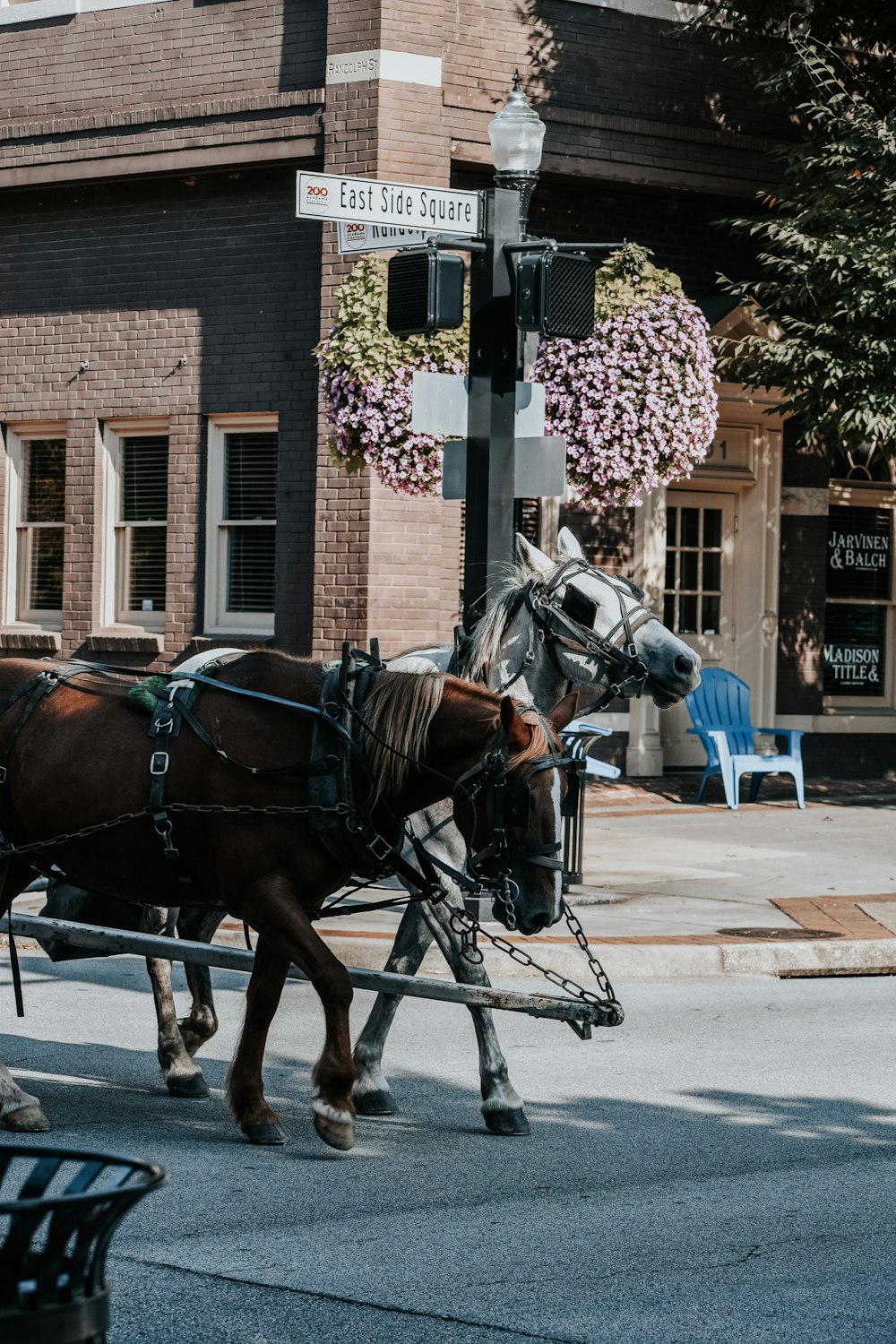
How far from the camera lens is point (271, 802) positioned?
580cm

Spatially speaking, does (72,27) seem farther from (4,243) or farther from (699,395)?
(699,395)

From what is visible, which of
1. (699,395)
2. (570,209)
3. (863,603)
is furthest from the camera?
(863,603)

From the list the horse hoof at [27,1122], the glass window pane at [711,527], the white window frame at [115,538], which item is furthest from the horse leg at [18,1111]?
the glass window pane at [711,527]

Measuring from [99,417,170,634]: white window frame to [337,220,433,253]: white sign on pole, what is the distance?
25.0 ft

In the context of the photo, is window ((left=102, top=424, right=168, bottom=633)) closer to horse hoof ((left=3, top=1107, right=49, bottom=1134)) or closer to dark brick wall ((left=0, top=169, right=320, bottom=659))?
dark brick wall ((left=0, top=169, right=320, bottom=659))

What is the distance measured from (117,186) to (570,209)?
165 inches

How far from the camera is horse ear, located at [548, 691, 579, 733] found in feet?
19.2

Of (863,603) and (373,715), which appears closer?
(373,715)

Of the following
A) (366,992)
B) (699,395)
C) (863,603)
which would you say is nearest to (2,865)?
(366,992)

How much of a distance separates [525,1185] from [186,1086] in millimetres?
1625

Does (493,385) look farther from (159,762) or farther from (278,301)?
(278,301)

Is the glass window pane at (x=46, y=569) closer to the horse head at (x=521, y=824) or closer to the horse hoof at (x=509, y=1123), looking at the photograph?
the horse hoof at (x=509, y=1123)

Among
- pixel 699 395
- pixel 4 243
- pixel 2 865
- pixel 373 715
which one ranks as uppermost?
pixel 4 243

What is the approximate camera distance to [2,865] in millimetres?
6258
